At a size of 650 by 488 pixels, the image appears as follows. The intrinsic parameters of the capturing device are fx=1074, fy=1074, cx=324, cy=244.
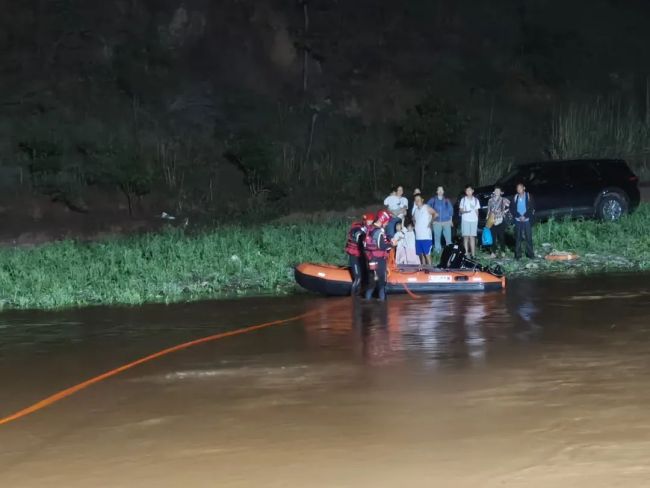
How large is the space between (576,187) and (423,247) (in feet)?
25.5

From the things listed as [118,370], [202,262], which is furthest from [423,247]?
[118,370]

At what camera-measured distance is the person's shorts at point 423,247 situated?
20.7 m

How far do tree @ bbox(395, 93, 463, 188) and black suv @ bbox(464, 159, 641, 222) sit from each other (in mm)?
9912

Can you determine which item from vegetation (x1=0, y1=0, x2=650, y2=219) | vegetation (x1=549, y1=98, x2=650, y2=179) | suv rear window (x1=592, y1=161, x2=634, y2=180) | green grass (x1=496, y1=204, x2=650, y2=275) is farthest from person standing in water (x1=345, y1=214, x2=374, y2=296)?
vegetation (x1=549, y1=98, x2=650, y2=179)

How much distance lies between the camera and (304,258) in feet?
74.6

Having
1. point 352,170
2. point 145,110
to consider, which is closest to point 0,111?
point 145,110

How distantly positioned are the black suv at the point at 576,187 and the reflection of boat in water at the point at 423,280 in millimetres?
9355

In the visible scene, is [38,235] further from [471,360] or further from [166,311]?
[471,360]

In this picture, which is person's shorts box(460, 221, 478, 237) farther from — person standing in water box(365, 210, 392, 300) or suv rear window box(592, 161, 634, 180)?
suv rear window box(592, 161, 634, 180)

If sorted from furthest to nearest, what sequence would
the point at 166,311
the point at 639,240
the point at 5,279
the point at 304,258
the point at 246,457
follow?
the point at 639,240, the point at 304,258, the point at 5,279, the point at 166,311, the point at 246,457

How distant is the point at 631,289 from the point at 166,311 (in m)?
7.73

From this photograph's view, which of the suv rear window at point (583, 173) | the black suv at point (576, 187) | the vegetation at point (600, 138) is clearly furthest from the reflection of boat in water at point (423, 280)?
the vegetation at point (600, 138)

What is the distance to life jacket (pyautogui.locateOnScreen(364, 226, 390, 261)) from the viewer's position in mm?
16797

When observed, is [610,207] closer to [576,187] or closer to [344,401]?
[576,187]
